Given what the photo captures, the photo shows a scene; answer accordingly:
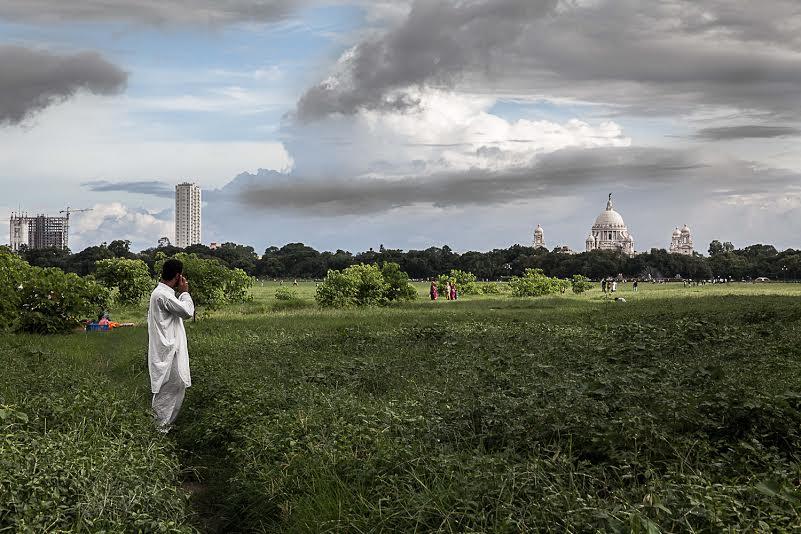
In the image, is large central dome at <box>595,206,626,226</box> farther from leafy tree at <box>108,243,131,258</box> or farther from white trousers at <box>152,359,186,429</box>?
white trousers at <box>152,359,186,429</box>

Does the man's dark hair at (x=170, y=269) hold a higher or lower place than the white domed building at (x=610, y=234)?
lower

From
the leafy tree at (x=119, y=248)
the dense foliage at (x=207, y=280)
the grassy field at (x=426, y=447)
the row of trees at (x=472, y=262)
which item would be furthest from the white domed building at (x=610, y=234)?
the grassy field at (x=426, y=447)

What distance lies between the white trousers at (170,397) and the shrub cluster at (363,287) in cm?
2429

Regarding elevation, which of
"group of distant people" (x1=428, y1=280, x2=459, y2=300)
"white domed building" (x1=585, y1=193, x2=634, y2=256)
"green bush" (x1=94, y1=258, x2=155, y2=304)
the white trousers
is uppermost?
"white domed building" (x1=585, y1=193, x2=634, y2=256)

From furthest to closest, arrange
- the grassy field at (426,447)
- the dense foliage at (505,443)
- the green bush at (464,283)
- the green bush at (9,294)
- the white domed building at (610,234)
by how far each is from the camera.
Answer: the white domed building at (610,234) < the green bush at (464,283) < the green bush at (9,294) < the grassy field at (426,447) < the dense foliage at (505,443)

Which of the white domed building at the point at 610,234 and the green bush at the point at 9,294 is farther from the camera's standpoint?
the white domed building at the point at 610,234

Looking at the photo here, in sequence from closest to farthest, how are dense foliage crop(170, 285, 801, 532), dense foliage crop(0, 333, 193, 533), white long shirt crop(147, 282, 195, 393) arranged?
dense foliage crop(170, 285, 801, 532) < dense foliage crop(0, 333, 193, 533) < white long shirt crop(147, 282, 195, 393)

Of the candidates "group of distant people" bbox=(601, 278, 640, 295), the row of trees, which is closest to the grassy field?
"group of distant people" bbox=(601, 278, 640, 295)

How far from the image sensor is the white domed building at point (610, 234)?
18738cm

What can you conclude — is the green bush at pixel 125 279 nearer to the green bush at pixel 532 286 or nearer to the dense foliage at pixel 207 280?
the dense foliage at pixel 207 280

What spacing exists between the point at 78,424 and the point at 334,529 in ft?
12.6

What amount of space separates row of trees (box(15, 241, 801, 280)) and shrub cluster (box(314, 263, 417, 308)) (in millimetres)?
38526

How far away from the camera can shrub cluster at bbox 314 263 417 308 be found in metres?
35.4

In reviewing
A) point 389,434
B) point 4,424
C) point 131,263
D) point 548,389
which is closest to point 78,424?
point 4,424
